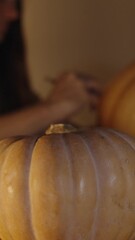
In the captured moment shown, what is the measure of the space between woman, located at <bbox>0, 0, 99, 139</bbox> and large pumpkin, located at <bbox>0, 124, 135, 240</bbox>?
1.57 ft

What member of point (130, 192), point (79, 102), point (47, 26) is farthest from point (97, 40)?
point (130, 192)

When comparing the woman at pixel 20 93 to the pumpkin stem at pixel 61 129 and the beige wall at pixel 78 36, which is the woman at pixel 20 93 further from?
the pumpkin stem at pixel 61 129

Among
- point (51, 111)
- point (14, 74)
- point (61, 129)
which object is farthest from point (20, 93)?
point (61, 129)

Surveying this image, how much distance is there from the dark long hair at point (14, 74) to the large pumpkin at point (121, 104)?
0.51 metres

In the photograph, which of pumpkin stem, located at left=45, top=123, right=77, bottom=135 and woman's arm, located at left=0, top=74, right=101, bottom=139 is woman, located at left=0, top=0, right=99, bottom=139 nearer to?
woman's arm, located at left=0, top=74, right=101, bottom=139

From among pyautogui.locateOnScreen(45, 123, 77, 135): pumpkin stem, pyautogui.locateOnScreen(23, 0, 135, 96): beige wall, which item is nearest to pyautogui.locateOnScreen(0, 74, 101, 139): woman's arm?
pyautogui.locateOnScreen(23, 0, 135, 96): beige wall

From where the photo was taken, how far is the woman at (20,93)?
0.93 m

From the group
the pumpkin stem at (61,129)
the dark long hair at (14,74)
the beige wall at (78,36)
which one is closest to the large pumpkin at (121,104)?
the pumpkin stem at (61,129)

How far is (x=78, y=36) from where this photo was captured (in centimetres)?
132

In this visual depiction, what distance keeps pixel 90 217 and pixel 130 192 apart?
49 mm

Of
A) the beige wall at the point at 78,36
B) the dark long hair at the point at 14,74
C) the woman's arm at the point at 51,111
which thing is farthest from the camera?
the dark long hair at the point at 14,74

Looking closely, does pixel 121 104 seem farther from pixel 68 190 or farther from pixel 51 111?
pixel 68 190

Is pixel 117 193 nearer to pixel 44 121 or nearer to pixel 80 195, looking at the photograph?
pixel 80 195

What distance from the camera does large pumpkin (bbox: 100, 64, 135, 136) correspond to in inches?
29.7
